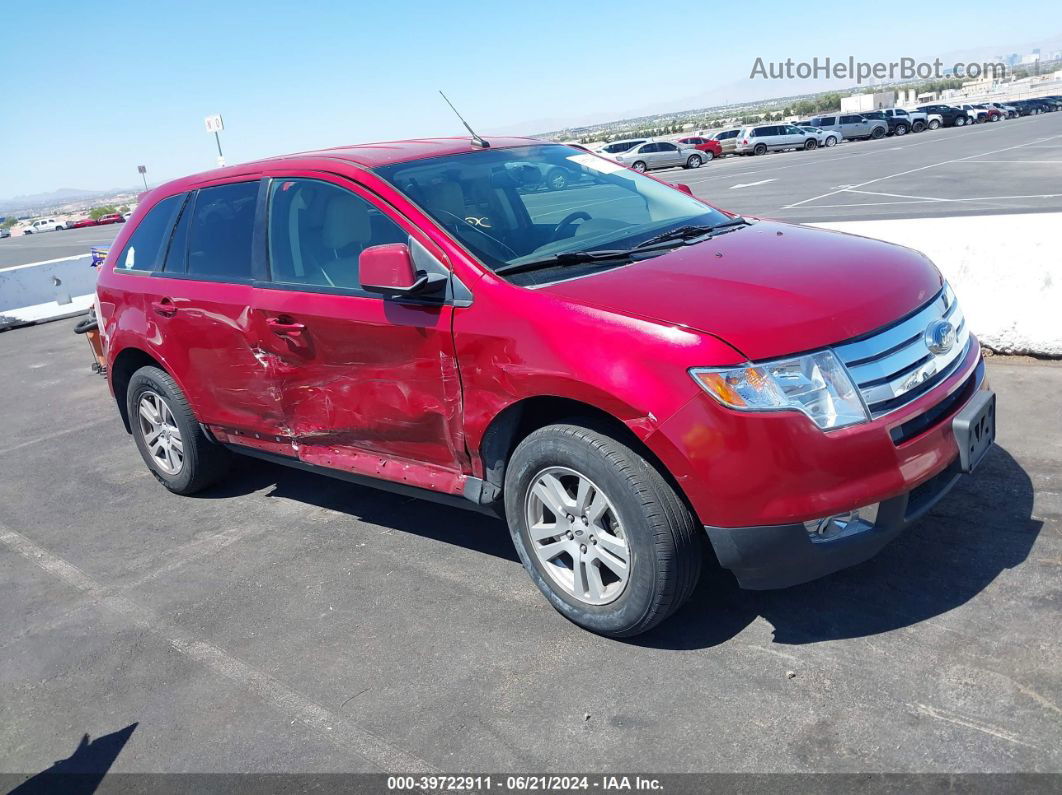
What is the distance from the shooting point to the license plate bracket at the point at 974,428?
10.7ft

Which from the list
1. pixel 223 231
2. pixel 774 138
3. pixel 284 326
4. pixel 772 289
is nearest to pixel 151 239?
pixel 223 231

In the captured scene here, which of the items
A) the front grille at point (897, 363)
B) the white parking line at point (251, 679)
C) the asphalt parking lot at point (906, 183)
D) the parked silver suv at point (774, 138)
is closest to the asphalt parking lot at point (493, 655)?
the white parking line at point (251, 679)

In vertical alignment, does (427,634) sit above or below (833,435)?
below

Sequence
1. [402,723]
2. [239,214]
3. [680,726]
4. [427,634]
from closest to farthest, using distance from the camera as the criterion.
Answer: [680,726] → [402,723] → [427,634] → [239,214]

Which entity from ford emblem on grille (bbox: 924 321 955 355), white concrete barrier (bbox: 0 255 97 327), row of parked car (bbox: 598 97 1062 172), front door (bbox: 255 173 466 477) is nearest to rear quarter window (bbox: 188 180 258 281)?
front door (bbox: 255 173 466 477)

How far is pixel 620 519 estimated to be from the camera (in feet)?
10.7

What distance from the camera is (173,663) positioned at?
375 centimetres

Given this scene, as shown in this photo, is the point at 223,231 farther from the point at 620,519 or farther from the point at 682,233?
the point at 620,519

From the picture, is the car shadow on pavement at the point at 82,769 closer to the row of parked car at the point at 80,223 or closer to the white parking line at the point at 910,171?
the white parking line at the point at 910,171

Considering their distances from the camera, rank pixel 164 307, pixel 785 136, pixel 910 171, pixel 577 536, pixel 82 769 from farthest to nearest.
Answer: pixel 785 136
pixel 910 171
pixel 164 307
pixel 577 536
pixel 82 769

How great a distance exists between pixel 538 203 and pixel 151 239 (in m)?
2.54

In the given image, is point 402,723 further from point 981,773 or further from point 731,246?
point 731,246

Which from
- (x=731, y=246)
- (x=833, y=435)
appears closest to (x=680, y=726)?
(x=833, y=435)

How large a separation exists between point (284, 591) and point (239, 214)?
194cm
